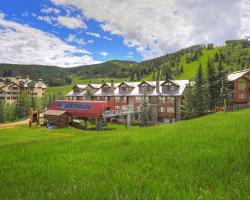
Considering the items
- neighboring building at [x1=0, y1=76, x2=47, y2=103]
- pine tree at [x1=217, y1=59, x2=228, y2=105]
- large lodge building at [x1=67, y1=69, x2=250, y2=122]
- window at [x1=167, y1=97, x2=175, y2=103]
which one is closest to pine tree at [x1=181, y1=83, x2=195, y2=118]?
large lodge building at [x1=67, y1=69, x2=250, y2=122]

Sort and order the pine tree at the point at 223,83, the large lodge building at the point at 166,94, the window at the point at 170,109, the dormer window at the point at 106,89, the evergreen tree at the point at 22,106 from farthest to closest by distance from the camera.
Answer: the evergreen tree at the point at 22,106 → the dormer window at the point at 106,89 → the window at the point at 170,109 → the large lodge building at the point at 166,94 → the pine tree at the point at 223,83

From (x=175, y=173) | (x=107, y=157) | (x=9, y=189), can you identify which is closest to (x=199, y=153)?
(x=175, y=173)

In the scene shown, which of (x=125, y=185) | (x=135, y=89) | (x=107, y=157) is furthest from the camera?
(x=135, y=89)

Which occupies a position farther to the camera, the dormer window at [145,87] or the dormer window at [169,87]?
the dormer window at [145,87]

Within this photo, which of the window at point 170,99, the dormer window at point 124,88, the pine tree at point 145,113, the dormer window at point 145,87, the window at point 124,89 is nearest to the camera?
the pine tree at point 145,113

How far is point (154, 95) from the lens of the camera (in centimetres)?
7781

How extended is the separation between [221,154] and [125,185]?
5.25m

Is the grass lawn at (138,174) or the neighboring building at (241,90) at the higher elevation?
the neighboring building at (241,90)

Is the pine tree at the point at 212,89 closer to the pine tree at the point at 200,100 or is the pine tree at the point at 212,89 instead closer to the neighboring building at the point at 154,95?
the pine tree at the point at 200,100

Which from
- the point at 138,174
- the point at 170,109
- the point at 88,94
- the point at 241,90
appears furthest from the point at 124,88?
the point at 138,174

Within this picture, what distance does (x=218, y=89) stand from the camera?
6806cm

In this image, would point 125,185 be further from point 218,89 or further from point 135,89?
point 135,89

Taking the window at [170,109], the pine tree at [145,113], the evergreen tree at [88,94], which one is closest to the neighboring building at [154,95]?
the window at [170,109]

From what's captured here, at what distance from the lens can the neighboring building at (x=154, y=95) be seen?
7550 centimetres
